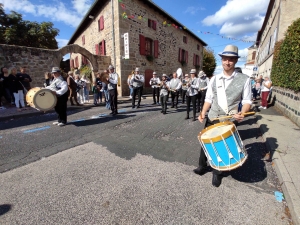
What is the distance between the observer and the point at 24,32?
21.2 meters

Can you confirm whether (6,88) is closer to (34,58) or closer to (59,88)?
(34,58)

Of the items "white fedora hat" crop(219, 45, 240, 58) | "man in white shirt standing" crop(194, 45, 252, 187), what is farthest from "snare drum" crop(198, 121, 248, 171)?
"white fedora hat" crop(219, 45, 240, 58)

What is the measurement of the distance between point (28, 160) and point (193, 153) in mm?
3233

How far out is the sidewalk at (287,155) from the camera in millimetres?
1996

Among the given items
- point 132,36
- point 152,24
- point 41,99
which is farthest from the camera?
point 152,24

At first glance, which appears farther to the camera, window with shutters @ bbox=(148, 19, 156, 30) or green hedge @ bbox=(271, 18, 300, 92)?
window with shutters @ bbox=(148, 19, 156, 30)

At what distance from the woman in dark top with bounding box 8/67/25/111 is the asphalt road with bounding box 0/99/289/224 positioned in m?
3.99

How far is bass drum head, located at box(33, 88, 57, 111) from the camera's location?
Answer: 176 inches

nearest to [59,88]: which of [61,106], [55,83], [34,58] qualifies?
[55,83]

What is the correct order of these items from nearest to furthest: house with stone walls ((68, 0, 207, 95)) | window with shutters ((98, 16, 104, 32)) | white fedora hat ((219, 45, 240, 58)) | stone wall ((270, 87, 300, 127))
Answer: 1. white fedora hat ((219, 45, 240, 58))
2. stone wall ((270, 87, 300, 127))
3. house with stone walls ((68, 0, 207, 95))
4. window with shutters ((98, 16, 104, 32))

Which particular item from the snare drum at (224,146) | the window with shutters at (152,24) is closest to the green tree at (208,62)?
the window with shutters at (152,24)

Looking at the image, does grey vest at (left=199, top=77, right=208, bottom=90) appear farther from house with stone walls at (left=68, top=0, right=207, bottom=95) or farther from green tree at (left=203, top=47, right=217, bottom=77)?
green tree at (left=203, top=47, right=217, bottom=77)

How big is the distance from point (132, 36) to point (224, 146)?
1335 centimetres

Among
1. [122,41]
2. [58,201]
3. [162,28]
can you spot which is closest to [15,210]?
[58,201]
